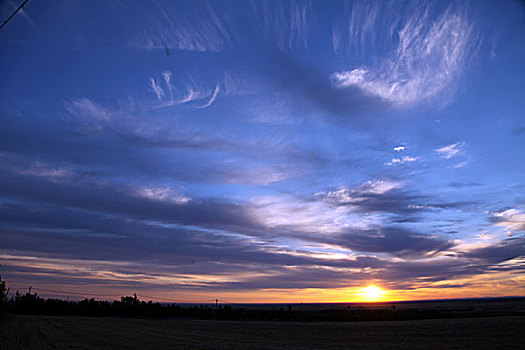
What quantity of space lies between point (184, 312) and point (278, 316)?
698 inches

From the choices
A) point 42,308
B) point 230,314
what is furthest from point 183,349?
point 42,308

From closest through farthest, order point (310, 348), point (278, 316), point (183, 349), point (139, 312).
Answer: point (183, 349) → point (310, 348) → point (278, 316) → point (139, 312)

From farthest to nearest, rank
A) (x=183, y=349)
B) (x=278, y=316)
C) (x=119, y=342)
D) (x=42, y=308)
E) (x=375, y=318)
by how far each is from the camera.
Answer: (x=42, y=308), (x=278, y=316), (x=375, y=318), (x=119, y=342), (x=183, y=349)

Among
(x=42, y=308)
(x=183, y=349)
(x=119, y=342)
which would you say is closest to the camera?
(x=183, y=349)

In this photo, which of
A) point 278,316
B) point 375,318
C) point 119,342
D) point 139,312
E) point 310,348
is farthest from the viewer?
point 139,312

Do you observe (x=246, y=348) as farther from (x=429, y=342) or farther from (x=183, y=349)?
(x=429, y=342)

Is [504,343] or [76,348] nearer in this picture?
[76,348]

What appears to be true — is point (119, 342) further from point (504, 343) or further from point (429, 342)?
point (504, 343)

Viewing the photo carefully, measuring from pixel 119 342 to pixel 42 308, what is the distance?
5982 centimetres

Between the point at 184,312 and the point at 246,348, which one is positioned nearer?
the point at 246,348

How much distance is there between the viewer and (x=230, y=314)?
193 ft

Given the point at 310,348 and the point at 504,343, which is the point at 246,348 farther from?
the point at 504,343

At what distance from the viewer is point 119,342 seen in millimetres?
20000

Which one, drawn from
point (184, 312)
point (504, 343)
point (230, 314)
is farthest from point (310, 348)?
point (184, 312)
